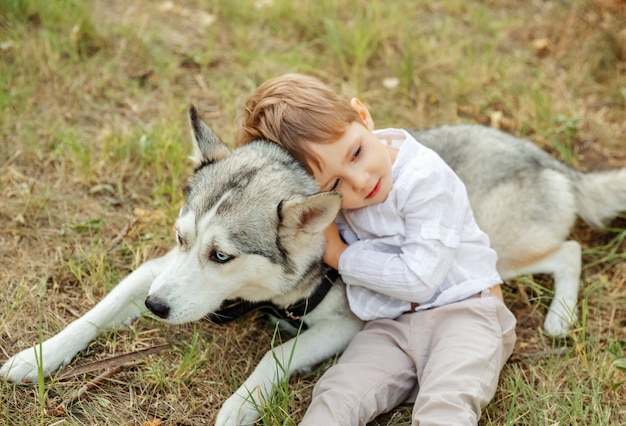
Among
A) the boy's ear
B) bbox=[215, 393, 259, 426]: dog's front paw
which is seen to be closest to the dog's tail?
the boy's ear

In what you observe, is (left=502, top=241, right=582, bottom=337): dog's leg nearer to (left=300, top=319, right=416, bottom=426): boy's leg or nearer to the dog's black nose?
(left=300, top=319, right=416, bottom=426): boy's leg

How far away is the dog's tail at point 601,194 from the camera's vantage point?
401 cm

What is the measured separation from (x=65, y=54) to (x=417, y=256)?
12.1 feet

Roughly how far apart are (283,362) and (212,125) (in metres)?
2.32

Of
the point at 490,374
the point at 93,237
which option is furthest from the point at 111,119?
the point at 490,374

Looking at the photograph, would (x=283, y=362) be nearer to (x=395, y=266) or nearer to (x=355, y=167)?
(x=395, y=266)

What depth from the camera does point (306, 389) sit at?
3301 millimetres

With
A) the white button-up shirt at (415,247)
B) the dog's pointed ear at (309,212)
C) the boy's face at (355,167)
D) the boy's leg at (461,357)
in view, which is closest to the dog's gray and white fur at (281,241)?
the dog's pointed ear at (309,212)

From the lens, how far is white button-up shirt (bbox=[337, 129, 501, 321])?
10.2ft

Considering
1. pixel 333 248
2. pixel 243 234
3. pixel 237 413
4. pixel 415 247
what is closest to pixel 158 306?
pixel 243 234

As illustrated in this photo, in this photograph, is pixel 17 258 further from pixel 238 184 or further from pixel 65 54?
pixel 65 54

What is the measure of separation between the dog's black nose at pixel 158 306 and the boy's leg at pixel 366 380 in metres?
0.82

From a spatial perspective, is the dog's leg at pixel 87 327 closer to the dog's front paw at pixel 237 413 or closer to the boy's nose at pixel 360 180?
the dog's front paw at pixel 237 413

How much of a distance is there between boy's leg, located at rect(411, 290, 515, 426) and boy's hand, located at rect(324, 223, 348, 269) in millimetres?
510
